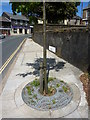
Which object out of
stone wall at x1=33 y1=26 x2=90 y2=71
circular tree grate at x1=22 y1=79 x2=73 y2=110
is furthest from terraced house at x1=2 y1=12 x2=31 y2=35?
circular tree grate at x1=22 y1=79 x2=73 y2=110

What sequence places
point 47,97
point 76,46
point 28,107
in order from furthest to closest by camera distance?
point 76,46 → point 47,97 → point 28,107

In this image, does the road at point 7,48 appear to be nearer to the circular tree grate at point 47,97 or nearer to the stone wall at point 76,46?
the stone wall at point 76,46

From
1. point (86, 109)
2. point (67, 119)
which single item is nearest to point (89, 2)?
point (86, 109)

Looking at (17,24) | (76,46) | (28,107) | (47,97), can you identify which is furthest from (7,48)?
(17,24)

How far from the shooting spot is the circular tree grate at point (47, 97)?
11.2ft

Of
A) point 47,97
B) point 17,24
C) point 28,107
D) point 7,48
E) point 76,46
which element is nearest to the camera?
point 28,107

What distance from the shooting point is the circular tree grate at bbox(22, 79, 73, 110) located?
341 cm

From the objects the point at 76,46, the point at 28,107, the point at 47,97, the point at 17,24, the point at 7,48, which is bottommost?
the point at 28,107

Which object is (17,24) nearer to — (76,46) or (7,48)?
(7,48)

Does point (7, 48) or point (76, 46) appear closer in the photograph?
point (76, 46)

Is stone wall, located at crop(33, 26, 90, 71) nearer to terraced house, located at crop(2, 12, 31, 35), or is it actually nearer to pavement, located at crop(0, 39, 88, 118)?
pavement, located at crop(0, 39, 88, 118)

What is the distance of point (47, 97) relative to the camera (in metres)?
3.74

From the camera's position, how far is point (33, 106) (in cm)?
339

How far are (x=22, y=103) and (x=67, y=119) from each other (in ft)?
4.63
